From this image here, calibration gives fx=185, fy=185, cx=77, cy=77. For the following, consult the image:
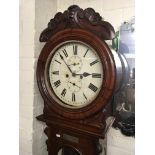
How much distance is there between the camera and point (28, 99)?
4.14 ft

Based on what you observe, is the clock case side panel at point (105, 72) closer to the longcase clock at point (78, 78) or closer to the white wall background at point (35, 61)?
the longcase clock at point (78, 78)

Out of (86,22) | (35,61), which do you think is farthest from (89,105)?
(35,61)

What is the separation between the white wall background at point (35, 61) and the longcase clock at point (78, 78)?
0.57ft

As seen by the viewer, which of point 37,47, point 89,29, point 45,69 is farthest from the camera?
point 37,47

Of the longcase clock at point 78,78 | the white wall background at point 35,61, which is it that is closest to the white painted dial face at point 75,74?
the longcase clock at point 78,78

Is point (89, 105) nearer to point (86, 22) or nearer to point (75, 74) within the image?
point (75, 74)

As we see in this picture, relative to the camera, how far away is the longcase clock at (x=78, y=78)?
0.89 meters

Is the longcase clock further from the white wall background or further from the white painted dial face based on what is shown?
the white wall background

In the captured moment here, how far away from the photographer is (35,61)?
48.7 inches

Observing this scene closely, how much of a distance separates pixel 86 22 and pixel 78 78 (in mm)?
294

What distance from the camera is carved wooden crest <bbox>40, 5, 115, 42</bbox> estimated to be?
2.95ft
